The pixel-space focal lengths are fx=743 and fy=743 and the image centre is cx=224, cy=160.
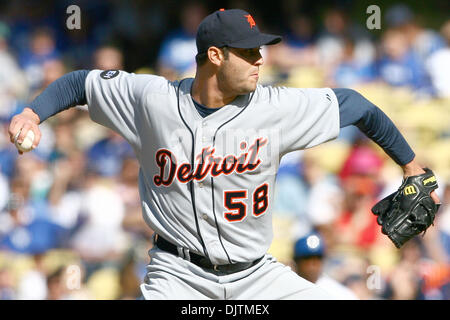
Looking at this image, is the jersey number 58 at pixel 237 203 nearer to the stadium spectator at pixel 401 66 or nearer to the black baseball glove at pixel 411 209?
the black baseball glove at pixel 411 209

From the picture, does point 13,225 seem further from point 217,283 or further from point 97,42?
point 217,283

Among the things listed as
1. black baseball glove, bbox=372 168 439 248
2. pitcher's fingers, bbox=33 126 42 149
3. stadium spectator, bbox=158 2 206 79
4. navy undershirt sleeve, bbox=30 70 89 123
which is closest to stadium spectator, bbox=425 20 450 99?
stadium spectator, bbox=158 2 206 79

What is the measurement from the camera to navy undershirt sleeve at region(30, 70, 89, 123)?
2834 millimetres

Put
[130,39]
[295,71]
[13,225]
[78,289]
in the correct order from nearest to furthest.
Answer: [78,289] → [13,225] → [295,71] → [130,39]

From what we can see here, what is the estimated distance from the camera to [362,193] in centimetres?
541

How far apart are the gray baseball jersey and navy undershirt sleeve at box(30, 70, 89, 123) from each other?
112 millimetres

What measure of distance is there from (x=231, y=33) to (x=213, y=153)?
1.53ft

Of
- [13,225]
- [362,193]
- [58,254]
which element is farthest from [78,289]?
[362,193]

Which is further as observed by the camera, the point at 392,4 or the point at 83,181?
the point at 392,4

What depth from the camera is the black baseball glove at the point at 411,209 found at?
3.03m

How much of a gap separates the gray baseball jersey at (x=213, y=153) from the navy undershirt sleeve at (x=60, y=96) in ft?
0.37

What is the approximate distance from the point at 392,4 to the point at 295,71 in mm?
1144

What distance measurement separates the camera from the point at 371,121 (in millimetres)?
2994

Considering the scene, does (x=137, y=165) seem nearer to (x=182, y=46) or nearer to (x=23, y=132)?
(x=182, y=46)
